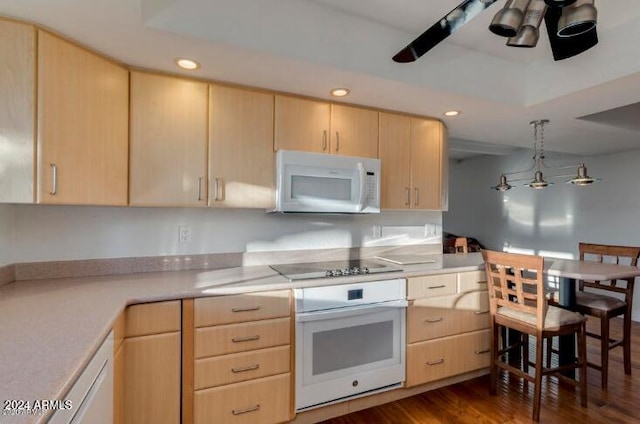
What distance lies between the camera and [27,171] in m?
1.35

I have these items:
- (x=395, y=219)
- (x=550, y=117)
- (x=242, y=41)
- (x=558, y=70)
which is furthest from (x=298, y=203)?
(x=550, y=117)

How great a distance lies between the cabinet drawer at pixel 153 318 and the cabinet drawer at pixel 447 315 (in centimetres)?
142

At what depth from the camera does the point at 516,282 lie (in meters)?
2.03

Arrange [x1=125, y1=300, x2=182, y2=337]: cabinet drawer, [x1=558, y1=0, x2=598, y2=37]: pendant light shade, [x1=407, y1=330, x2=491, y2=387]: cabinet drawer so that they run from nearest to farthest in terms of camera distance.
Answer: [x1=558, y1=0, x2=598, y2=37]: pendant light shade < [x1=125, y1=300, x2=182, y2=337]: cabinet drawer < [x1=407, y1=330, x2=491, y2=387]: cabinet drawer

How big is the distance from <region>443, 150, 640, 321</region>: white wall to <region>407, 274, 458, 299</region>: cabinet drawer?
3.47 meters

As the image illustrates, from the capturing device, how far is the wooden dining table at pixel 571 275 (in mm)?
2074

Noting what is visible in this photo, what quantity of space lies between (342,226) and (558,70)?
1.86m

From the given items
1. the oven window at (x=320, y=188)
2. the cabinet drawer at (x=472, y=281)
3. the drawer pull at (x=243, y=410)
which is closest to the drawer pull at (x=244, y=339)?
the drawer pull at (x=243, y=410)

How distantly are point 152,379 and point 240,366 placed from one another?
1.35 ft

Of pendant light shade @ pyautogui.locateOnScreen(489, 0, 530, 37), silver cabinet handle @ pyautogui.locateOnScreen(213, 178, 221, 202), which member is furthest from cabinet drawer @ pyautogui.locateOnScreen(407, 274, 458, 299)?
pendant light shade @ pyautogui.locateOnScreen(489, 0, 530, 37)

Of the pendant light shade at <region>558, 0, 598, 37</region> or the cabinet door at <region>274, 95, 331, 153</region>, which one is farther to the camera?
the cabinet door at <region>274, 95, 331, 153</region>

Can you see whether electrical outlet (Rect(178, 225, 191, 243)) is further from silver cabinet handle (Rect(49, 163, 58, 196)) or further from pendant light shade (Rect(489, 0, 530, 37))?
pendant light shade (Rect(489, 0, 530, 37))

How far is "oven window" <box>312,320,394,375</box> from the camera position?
1.86 m

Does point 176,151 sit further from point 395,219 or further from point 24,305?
point 395,219
